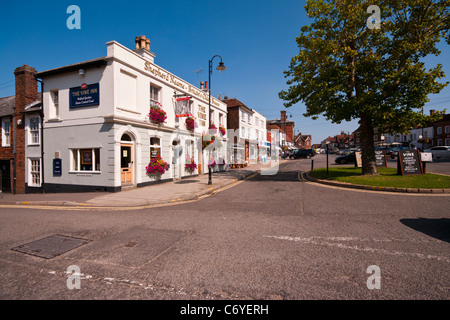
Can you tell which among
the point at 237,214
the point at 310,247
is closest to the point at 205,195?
the point at 237,214

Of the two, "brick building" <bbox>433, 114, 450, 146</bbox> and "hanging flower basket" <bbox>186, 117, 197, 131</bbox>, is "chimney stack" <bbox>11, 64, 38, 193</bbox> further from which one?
"brick building" <bbox>433, 114, 450, 146</bbox>

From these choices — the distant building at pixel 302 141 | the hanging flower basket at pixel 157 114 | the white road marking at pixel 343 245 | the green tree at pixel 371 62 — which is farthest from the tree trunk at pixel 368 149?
the distant building at pixel 302 141

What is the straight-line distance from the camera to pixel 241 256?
3.64 metres

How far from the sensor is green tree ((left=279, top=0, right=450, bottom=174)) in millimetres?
10523

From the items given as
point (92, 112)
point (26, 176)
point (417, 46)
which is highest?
point (417, 46)

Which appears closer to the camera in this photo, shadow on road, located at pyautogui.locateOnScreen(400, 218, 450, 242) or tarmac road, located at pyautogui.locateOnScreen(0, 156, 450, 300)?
tarmac road, located at pyautogui.locateOnScreen(0, 156, 450, 300)

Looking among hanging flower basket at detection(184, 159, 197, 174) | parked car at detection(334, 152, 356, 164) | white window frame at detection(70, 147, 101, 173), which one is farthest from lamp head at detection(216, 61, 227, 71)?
parked car at detection(334, 152, 356, 164)

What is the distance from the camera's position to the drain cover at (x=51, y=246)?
3994 mm

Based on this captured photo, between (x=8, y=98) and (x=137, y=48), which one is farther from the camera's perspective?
(x=8, y=98)

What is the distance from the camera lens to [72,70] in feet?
39.9

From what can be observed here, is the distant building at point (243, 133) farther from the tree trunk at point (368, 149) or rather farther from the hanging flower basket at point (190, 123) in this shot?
the tree trunk at point (368, 149)

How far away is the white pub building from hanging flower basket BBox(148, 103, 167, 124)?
6 cm
